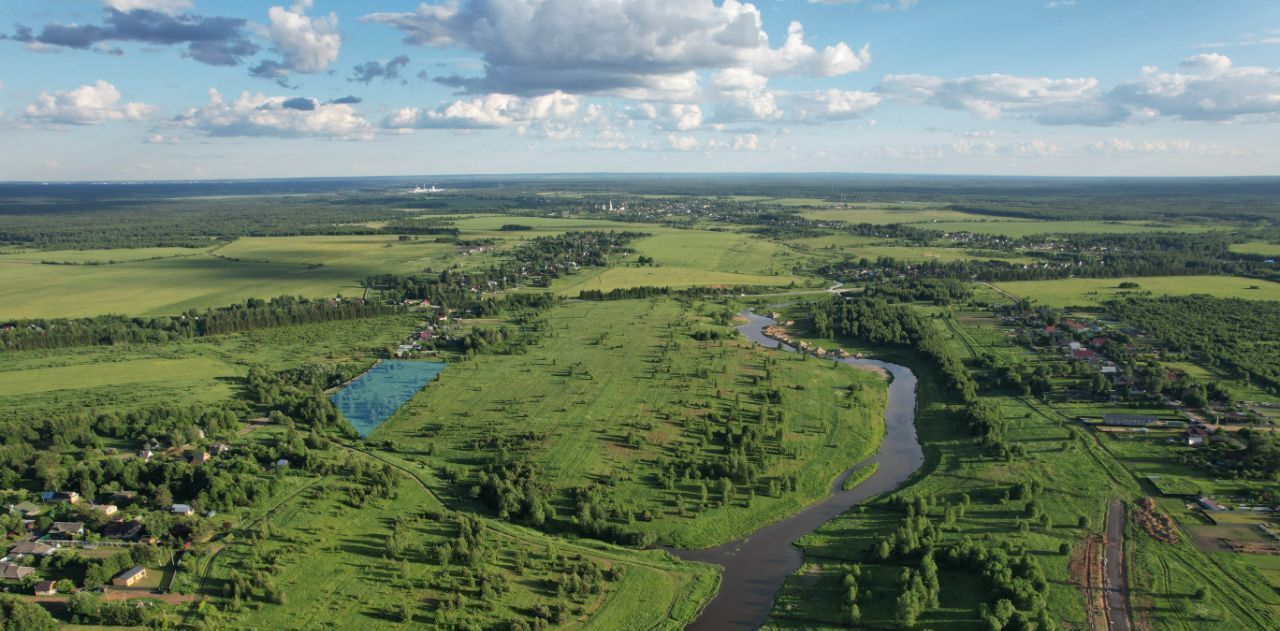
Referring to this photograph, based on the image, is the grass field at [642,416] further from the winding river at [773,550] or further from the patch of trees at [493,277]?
the patch of trees at [493,277]

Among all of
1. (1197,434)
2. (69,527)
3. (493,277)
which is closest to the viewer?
(69,527)

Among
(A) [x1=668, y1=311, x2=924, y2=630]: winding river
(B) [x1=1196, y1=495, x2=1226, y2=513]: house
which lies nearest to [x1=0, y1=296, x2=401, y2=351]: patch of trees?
(A) [x1=668, y1=311, x2=924, y2=630]: winding river

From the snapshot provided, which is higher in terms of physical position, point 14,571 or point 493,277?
point 493,277

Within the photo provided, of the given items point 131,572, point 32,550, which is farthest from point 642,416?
point 32,550

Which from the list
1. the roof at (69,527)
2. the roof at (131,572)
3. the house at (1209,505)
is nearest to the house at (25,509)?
the roof at (69,527)

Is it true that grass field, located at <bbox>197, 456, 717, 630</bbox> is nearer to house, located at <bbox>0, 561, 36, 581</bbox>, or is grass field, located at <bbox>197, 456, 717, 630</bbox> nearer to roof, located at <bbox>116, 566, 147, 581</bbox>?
roof, located at <bbox>116, 566, 147, 581</bbox>

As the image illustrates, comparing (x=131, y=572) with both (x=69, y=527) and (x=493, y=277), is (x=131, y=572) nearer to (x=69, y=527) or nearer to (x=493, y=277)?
(x=69, y=527)

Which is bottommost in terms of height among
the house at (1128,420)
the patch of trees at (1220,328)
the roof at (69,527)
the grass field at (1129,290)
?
the roof at (69,527)
